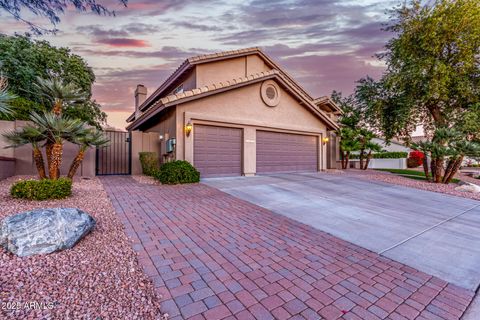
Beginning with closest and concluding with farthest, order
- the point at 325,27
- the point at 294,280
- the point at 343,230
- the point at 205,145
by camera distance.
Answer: the point at 294,280 < the point at 343,230 < the point at 205,145 < the point at 325,27

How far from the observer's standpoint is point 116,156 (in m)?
11.8

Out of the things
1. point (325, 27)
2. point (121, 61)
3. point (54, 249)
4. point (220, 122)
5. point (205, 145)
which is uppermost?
point (325, 27)

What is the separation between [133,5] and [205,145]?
530cm

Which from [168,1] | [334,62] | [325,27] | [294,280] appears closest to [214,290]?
[294,280]

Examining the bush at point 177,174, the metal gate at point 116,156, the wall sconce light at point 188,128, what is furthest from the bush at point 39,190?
the metal gate at point 116,156

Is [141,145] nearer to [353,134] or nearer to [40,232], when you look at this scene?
[40,232]

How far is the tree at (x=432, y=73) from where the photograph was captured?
36.8 ft

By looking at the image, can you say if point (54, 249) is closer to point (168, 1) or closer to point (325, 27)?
point (168, 1)

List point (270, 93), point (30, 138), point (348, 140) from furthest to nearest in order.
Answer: point (348, 140) → point (270, 93) → point (30, 138)

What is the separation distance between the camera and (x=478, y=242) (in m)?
4.05

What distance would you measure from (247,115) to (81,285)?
31.2 feet

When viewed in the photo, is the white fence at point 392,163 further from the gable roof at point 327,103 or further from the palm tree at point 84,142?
the palm tree at point 84,142

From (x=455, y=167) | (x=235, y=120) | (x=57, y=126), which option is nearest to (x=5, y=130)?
(x=57, y=126)

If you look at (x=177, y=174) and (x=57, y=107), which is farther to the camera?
(x=177, y=174)
